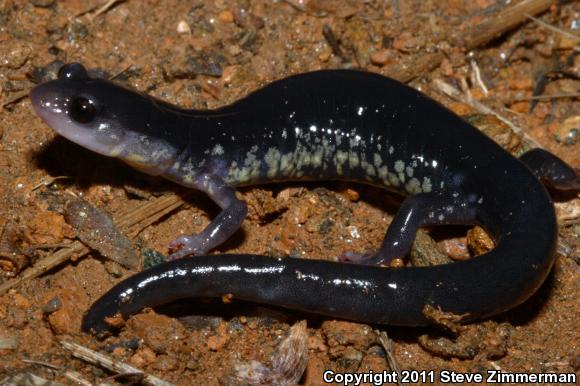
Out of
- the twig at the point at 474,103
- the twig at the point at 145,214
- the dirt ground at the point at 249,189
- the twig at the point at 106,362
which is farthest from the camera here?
the twig at the point at 474,103

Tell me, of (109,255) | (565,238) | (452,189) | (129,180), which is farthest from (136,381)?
(565,238)

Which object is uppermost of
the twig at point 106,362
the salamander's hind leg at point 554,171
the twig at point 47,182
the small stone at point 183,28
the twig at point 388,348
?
the small stone at point 183,28

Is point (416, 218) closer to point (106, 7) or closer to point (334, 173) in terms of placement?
point (334, 173)

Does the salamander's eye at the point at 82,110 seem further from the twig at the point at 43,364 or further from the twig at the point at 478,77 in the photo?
the twig at the point at 478,77

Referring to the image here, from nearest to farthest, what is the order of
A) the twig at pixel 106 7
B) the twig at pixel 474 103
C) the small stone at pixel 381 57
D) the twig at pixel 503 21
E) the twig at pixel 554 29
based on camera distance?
the twig at pixel 474 103 < the twig at pixel 106 7 < the small stone at pixel 381 57 < the twig at pixel 554 29 < the twig at pixel 503 21

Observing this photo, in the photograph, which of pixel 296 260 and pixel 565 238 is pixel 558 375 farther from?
pixel 296 260

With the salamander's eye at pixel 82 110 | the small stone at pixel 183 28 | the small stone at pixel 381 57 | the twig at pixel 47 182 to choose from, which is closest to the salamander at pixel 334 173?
the salamander's eye at pixel 82 110
